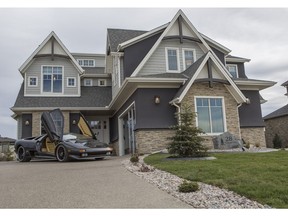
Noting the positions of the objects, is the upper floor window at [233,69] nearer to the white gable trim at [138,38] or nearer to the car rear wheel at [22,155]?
the white gable trim at [138,38]

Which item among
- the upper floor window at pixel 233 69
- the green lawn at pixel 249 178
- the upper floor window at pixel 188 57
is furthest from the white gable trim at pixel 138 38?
the green lawn at pixel 249 178

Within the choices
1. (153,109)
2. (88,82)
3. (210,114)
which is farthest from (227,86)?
(88,82)

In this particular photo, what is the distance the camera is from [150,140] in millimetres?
14602

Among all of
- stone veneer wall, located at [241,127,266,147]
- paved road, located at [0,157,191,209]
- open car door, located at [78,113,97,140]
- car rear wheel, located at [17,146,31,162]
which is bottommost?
paved road, located at [0,157,191,209]

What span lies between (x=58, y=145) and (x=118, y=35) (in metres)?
10.5

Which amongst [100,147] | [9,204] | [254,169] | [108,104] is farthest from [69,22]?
[108,104]

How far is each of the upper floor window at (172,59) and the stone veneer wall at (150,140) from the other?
4.04m

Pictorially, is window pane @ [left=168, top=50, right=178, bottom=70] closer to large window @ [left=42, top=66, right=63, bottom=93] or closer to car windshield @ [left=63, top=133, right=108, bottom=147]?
car windshield @ [left=63, top=133, right=108, bottom=147]

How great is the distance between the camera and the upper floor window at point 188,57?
17297 mm

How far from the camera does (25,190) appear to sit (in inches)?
228

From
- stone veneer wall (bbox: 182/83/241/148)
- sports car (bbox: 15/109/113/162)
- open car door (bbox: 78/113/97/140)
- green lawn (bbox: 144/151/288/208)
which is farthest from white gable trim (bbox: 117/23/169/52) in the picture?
green lawn (bbox: 144/151/288/208)

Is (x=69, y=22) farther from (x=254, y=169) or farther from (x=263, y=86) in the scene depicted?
(x=263, y=86)

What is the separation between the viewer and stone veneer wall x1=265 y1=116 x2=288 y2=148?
77.2 ft

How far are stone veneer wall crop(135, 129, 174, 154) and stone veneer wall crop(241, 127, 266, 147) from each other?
4.70 meters
